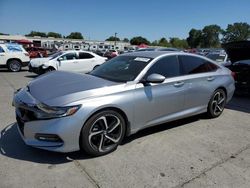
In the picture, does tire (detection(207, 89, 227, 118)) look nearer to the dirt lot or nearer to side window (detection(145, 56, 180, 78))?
the dirt lot

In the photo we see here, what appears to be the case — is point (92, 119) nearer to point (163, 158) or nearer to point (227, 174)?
point (163, 158)

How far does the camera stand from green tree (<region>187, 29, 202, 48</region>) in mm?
137500

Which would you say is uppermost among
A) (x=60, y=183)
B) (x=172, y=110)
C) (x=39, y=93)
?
(x=39, y=93)

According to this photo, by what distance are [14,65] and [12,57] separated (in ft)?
1.64

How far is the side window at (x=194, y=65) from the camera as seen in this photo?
514 centimetres

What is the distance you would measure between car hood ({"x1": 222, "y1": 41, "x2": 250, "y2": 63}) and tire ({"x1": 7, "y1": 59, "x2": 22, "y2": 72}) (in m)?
12.2

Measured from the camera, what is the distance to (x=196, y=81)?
5.19m

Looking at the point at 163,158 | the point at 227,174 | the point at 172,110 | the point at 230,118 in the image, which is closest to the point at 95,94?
the point at 163,158

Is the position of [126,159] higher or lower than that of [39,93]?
lower

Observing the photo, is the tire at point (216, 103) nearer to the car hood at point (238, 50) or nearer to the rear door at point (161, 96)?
the rear door at point (161, 96)

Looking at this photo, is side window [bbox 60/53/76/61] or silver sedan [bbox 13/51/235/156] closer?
silver sedan [bbox 13/51/235/156]

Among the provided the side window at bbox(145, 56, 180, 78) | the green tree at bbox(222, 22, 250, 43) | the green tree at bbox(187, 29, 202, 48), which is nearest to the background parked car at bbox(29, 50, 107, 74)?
the side window at bbox(145, 56, 180, 78)

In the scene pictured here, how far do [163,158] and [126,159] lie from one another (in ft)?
1.79

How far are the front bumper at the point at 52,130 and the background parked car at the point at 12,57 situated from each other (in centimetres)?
1327
